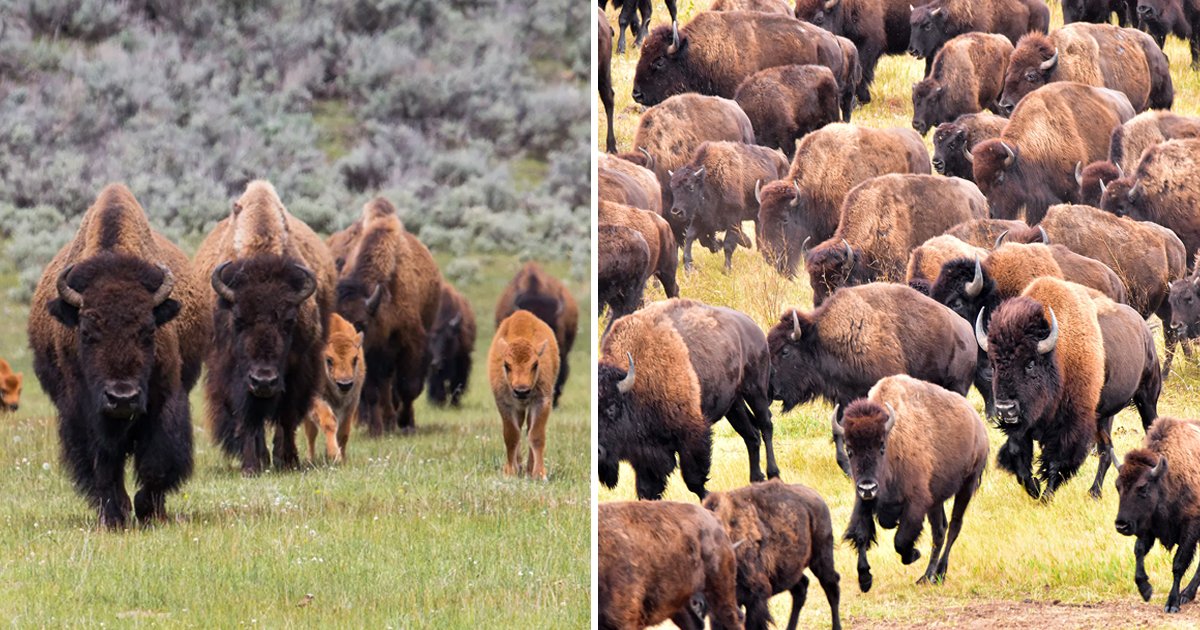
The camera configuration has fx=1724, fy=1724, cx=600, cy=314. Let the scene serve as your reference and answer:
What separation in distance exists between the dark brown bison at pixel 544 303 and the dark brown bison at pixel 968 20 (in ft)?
8.70

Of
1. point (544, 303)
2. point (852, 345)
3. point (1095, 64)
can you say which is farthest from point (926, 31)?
point (852, 345)

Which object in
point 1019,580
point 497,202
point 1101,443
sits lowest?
point 497,202

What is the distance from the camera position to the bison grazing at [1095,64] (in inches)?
220

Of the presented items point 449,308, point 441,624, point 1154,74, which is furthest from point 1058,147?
Result: point 449,308

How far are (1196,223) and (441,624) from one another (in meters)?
2.56

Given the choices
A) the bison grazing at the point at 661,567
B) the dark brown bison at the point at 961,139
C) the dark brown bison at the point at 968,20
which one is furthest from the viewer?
the dark brown bison at the point at 968,20

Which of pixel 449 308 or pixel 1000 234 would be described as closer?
pixel 1000 234

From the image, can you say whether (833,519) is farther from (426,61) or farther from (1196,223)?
(426,61)

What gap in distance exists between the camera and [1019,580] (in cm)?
457

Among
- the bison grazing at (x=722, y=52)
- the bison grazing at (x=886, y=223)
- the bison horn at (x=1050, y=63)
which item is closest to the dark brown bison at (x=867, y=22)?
the bison grazing at (x=722, y=52)

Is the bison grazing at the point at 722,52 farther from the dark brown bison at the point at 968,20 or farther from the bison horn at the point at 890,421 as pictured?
the bison horn at the point at 890,421

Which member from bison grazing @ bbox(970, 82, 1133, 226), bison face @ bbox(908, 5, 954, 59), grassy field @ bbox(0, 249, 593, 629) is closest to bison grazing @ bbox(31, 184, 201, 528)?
grassy field @ bbox(0, 249, 593, 629)

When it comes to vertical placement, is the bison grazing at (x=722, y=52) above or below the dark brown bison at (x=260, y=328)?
above

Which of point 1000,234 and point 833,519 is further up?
point 1000,234
